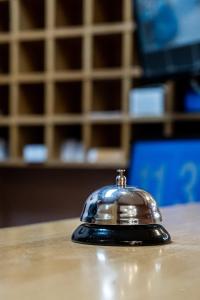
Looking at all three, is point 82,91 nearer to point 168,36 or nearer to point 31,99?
point 31,99

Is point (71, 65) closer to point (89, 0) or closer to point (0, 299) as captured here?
point (89, 0)

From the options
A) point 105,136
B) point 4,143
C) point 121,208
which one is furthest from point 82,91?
point 121,208

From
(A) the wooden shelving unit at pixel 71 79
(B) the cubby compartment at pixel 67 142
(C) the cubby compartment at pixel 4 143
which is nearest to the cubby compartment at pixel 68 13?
(A) the wooden shelving unit at pixel 71 79

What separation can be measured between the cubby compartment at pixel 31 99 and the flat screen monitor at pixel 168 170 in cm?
99

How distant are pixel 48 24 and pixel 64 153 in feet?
2.27

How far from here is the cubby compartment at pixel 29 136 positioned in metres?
3.21

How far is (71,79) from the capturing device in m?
3.11

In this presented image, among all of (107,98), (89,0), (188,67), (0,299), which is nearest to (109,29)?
(89,0)

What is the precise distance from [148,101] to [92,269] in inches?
92.8

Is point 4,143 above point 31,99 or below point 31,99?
below

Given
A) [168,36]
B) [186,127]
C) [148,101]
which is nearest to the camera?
[168,36]

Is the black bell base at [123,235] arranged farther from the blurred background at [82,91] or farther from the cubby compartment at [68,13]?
the cubby compartment at [68,13]

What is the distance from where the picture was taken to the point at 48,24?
314 cm

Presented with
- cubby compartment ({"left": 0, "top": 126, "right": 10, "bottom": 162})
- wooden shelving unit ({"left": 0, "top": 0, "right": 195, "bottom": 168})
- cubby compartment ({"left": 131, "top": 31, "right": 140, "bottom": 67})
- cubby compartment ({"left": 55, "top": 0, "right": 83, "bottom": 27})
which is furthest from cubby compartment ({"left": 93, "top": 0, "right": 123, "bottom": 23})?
cubby compartment ({"left": 0, "top": 126, "right": 10, "bottom": 162})
